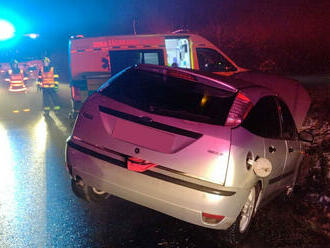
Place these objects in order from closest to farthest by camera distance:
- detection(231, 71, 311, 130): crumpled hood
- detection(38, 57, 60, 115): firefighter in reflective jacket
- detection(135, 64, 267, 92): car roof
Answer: detection(135, 64, 267, 92): car roof
detection(231, 71, 311, 130): crumpled hood
detection(38, 57, 60, 115): firefighter in reflective jacket

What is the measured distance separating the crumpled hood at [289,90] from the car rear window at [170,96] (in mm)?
4241

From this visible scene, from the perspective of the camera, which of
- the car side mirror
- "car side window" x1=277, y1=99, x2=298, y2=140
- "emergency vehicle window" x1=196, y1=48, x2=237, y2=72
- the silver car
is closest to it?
the silver car

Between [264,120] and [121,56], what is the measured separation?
532 cm

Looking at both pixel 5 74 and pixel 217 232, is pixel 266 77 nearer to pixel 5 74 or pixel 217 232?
pixel 217 232

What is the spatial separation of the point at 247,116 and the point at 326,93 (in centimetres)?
872

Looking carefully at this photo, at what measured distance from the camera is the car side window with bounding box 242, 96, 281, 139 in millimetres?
3303

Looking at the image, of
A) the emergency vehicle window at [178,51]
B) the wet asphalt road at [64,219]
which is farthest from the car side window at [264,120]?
the emergency vehicle window at [178,51]

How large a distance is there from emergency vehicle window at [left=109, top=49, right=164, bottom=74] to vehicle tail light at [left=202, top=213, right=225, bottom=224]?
18.4 feet

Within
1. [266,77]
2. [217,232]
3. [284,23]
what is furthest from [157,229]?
[284,23]

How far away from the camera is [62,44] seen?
3041 cm

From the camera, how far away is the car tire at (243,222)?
3.37 metres

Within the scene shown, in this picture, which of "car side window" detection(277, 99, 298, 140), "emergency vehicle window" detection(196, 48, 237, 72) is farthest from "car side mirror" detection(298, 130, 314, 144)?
"emergency vehicle window" detection(196, 48, 237, 72)

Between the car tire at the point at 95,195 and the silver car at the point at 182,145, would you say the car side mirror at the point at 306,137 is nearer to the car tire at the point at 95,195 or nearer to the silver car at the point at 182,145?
the silver car at the point at 182,145

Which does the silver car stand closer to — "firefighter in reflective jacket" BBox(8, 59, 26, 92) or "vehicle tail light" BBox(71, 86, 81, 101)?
"vehicle tail light" BBox(71, 86, 81, 101)
